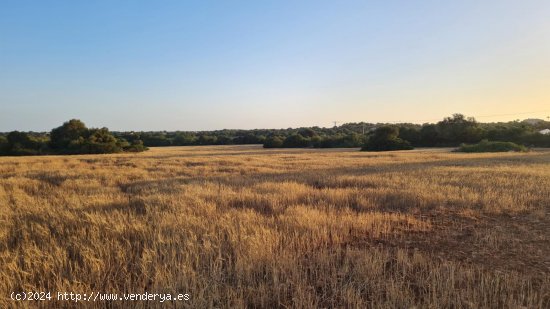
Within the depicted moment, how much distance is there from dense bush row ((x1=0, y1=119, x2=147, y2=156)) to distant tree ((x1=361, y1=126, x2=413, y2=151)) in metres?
47.1

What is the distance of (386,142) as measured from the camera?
64312 millimetres

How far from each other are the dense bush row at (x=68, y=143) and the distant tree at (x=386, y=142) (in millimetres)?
47095

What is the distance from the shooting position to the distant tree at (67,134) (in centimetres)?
6332

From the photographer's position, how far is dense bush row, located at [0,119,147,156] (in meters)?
59.8

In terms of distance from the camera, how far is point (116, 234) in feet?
19.4

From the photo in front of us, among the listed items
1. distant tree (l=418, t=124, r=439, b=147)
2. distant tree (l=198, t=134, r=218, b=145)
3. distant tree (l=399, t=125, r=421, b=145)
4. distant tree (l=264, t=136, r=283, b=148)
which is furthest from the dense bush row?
Result: distant tree (l=418, t=124, r=439, b=147)

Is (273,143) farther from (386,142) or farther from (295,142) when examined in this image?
(386,142)

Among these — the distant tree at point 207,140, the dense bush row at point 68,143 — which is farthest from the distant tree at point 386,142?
the distant tree at point 207,140

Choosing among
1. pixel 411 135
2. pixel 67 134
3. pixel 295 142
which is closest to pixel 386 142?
pixel 411 135

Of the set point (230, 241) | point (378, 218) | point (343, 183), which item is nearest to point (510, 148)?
point (343, 183)

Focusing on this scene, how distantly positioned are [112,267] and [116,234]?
1494 millimetres

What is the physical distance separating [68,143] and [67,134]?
447 centimetres

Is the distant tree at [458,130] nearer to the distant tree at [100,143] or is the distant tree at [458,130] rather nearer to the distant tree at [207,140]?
the distant tree at [207,140]

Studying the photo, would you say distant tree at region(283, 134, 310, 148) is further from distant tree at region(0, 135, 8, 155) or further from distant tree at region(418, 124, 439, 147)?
distant tree at region(0, 135, 8, 155)
